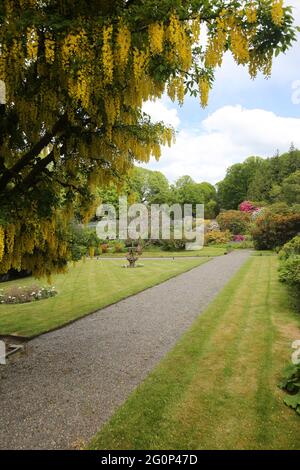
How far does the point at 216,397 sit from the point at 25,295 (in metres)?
10.7

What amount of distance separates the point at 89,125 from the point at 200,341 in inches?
214

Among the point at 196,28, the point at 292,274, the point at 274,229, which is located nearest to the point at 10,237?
the point at 196,28

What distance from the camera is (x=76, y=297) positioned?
1397cm

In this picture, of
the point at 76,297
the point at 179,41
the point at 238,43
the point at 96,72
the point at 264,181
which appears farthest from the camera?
the point at 264,181

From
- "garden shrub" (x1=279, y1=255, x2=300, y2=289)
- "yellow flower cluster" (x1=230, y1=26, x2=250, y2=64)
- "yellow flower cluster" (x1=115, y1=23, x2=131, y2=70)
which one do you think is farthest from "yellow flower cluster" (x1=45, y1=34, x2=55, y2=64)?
"garden shrub" (x1=279, y1=255, x2=300, y2=289)

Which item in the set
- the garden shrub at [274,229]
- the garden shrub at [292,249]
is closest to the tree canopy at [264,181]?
the garden shrub at [274,229]

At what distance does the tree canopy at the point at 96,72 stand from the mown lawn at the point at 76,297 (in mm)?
4241

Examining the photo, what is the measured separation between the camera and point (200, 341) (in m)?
8.21

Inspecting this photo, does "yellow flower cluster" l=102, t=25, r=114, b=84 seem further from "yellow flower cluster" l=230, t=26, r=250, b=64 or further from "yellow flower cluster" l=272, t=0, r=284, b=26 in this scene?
"yellow flower cluster" l=272, t=0, r=284, b=26

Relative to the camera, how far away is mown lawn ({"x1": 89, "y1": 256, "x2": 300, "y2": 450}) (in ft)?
14.6

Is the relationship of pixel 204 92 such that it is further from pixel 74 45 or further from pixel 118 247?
pixel 118 247

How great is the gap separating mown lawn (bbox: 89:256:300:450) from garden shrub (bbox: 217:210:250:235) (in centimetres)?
3732

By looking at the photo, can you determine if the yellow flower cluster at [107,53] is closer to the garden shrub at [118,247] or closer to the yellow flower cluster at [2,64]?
the yellow flower cluster at [2,64]
